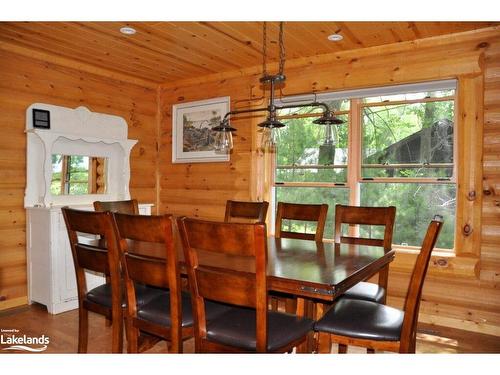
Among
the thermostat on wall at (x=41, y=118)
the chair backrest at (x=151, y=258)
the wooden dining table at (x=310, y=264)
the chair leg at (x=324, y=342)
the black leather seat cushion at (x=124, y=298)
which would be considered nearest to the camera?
the wooden dining table at (x=310, y=264)

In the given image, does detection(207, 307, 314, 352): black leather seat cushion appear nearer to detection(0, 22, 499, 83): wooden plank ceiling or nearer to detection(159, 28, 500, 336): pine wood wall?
detection(159, 28, 500, 336): pine wood wall

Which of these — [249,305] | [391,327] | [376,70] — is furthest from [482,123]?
[249,305]

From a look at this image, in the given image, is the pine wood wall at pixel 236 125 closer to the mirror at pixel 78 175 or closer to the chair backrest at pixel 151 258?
the mirror at pixel 78 175

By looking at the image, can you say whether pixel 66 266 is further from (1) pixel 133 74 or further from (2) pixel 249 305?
(2) pixel 249 305

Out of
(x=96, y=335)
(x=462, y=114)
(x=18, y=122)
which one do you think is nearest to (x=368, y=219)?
(x=462, y=114)

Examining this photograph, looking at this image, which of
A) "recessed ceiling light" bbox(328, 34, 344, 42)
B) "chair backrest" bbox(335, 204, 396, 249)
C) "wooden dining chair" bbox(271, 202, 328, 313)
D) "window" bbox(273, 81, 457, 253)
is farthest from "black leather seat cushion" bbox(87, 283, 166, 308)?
"recessed ceiling light" bbox(328, 34, 344, 42)

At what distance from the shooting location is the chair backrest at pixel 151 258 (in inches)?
67.2

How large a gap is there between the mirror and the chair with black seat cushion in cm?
215

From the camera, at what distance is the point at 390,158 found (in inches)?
132

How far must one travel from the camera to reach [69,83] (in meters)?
3.82

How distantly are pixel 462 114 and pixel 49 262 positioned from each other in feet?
11.5

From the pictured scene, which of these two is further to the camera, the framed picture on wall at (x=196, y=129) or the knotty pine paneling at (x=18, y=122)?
the framed picture on wall at (x=196, y=129)

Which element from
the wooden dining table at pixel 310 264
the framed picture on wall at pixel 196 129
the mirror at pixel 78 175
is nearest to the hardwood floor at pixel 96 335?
the wooden dining table at pixel 310 264

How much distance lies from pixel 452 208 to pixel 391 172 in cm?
54
